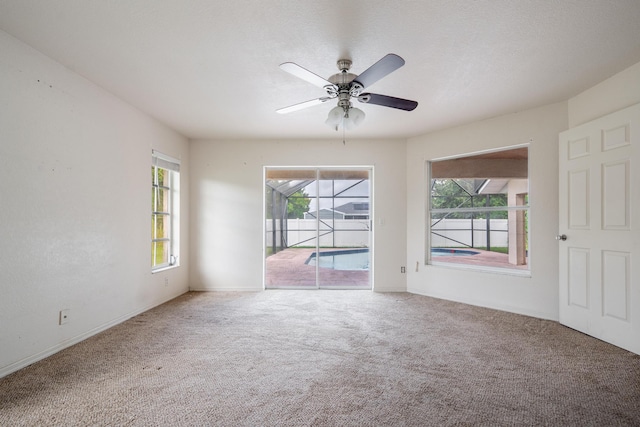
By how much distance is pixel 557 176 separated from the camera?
3.46m

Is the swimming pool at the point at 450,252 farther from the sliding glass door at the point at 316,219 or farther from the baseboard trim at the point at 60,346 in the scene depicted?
the baseboard trim at the point at 60,346

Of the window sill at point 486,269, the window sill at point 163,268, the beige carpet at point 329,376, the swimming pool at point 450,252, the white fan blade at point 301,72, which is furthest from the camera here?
the swimming pool at point 450,252

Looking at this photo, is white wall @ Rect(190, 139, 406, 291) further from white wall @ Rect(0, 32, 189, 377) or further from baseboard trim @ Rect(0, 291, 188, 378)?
baseboard trim @ Rect(0, 291, 188, 378)

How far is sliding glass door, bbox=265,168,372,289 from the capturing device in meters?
5.05

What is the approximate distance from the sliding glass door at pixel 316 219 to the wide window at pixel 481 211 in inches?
41.8

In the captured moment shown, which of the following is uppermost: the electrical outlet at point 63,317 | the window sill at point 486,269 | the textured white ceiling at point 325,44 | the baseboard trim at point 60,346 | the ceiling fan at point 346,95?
the textured white ceiling at point 325,44

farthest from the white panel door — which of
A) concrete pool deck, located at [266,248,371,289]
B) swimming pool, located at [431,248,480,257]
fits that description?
concrete pool deck, located at [266,248,371,289]

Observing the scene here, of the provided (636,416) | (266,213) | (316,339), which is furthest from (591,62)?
(266,213)

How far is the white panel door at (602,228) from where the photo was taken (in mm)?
2619

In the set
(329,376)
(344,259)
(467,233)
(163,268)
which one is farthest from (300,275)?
(329,376)

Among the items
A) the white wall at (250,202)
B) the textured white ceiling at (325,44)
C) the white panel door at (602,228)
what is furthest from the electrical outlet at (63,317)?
the white panel door at (602,228)

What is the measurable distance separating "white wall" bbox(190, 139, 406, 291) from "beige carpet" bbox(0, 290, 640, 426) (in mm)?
1369

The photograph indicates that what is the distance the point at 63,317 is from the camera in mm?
2623

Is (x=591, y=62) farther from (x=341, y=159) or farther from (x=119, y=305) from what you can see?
(x=119, y=305)
